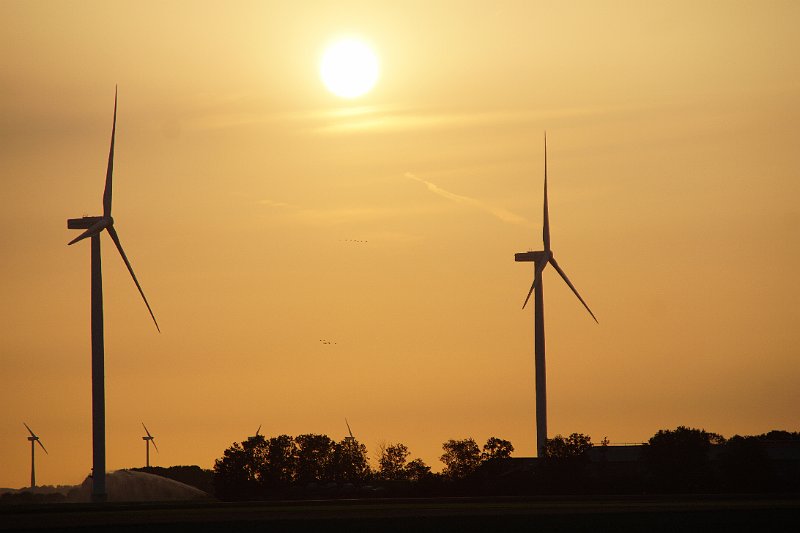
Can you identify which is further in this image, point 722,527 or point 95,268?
point 95,268

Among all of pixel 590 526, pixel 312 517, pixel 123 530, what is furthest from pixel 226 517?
pixel 590 526

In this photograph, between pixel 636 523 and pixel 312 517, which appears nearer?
pixel 636 523

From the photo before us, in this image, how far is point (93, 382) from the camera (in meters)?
196

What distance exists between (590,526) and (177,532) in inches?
1066

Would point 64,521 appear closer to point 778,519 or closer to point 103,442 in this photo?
point 778,519

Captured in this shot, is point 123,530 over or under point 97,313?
under

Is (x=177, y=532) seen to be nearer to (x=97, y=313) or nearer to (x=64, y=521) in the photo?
(x=64, y=521)

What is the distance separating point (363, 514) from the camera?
123m

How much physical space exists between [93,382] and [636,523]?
110 m

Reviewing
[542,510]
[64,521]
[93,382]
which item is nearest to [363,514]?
[542,510]

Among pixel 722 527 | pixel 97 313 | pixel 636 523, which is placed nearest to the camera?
pixel 722 527

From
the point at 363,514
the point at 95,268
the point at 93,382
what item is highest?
the point at 95,268

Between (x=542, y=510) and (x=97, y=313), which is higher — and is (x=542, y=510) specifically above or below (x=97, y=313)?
below

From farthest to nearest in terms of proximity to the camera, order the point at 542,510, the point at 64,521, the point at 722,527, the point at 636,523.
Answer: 1. the point at 542,510
2. the point at 64,521
3. the point at 636,523
4. the point at 722,527
